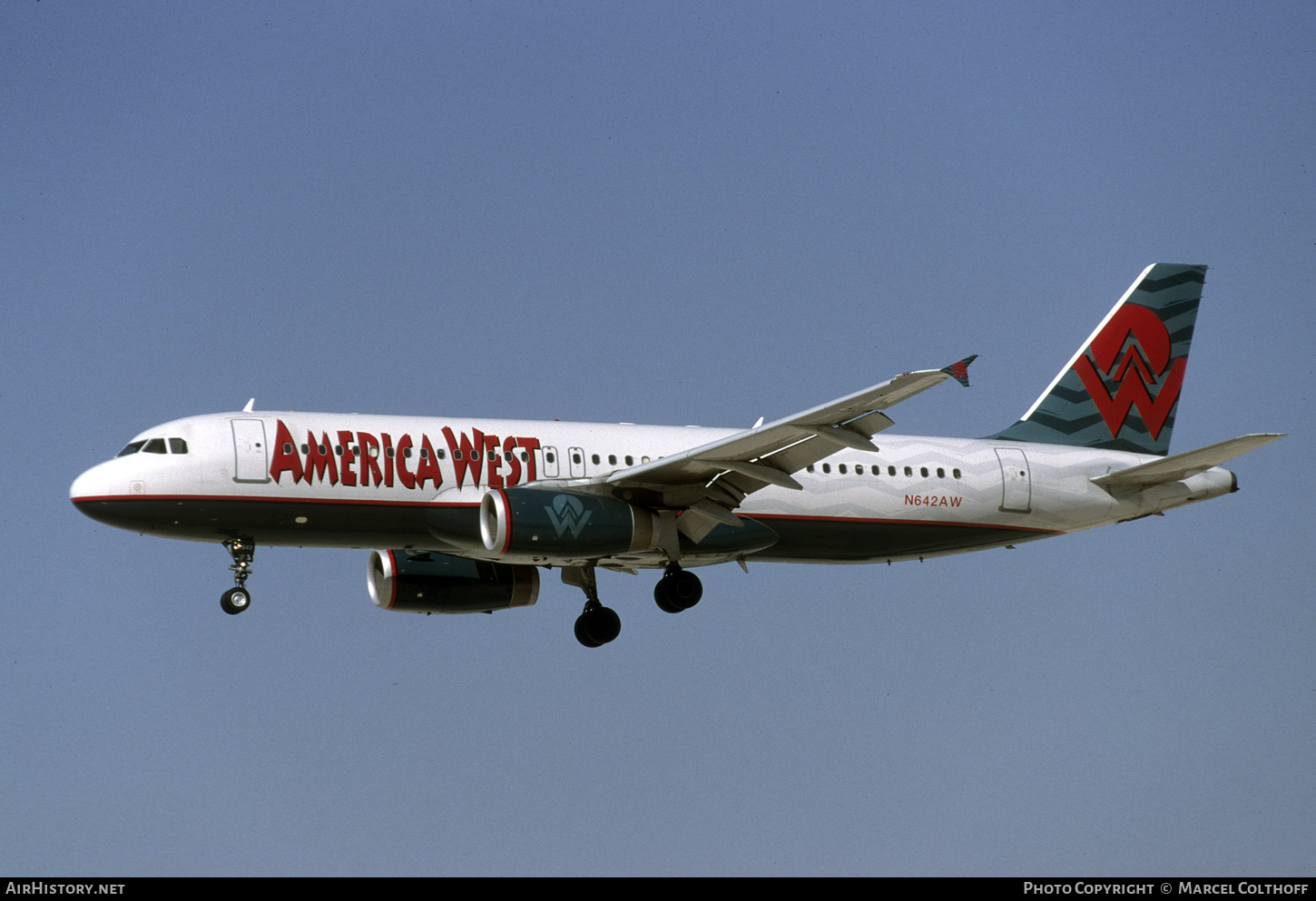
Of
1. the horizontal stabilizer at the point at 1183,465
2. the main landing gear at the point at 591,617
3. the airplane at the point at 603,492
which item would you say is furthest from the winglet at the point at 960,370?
the main landing gear at the point at 591,617

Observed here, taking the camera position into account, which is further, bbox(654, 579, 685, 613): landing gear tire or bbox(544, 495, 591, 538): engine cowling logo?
bbox(654, 579, 685, 613): landing gear tire

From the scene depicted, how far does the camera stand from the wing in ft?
96.5

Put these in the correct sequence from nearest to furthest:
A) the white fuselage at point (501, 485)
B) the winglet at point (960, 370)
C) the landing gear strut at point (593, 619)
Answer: the winglet at point (960, 370), the white fuselage at point (501, 485), the landing gear strut at point (593, 619)

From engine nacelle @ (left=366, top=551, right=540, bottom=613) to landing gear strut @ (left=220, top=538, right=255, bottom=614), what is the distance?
4.77m

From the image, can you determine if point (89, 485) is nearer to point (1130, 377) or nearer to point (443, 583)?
point (443, 583)

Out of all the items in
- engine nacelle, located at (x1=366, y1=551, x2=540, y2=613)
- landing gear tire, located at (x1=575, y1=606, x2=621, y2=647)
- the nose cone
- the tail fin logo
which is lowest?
landing gear tire, located at (x1=575, y1=606, x2=621, y2=647)

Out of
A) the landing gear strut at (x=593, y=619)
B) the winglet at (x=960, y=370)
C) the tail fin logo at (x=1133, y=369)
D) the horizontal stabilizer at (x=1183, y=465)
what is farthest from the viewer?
the tail fin logo at (x=1133, y=369)

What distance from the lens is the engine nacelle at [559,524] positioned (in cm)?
A: 3209

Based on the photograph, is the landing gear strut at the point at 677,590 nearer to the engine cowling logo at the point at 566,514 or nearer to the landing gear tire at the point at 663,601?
the landing gear tire at the point at 663,601

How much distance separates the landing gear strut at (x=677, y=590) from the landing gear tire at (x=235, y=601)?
8369mm

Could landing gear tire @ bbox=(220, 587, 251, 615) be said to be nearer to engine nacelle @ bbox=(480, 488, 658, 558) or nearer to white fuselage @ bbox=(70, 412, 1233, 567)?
white fuselage @ bbox=(70, 412, 1233, 567)

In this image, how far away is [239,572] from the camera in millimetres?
33594

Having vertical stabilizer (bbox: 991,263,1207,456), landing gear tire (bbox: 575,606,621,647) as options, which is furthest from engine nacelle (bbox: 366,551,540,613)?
vertical stabilizer (bbox: 991,263,1207,456)
